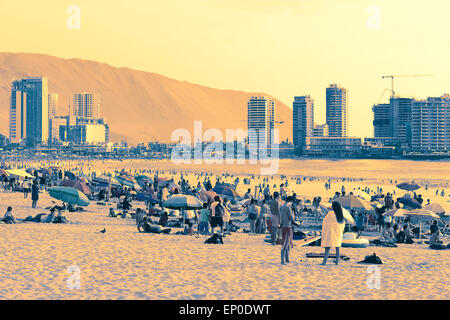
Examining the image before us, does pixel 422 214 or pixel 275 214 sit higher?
pixel 275 214

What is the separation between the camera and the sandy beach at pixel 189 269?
9.88m

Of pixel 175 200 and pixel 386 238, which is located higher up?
pixel 175 200

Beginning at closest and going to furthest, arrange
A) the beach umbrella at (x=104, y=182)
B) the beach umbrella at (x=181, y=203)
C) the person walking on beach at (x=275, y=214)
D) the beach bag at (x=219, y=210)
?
the person walking on beach at (x=275, y=214) < the beach bag at (x=219, y=210) < the beach umbrella at (x=181, y=203) < the beach umbrella at (x=104, y=182)

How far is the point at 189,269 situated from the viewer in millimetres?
11953

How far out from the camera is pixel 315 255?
13.5 metres

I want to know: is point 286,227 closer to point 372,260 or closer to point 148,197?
point 372,260

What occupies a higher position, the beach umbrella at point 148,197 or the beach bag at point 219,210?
the beach bag at point 219,210

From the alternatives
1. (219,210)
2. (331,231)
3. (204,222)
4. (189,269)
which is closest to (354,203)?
(219,210)

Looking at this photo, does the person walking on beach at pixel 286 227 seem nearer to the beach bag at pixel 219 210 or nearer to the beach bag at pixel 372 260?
the beach bag at pixel 372 260

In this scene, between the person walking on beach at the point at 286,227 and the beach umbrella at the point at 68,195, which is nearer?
the person walking on beach at the point at 286,227

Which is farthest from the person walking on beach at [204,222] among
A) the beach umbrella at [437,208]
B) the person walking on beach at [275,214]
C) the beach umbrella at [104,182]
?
the beach umbrella at [104,182]
